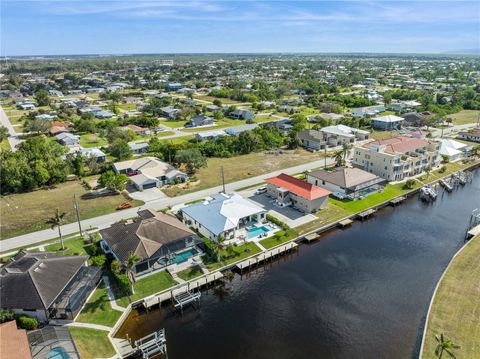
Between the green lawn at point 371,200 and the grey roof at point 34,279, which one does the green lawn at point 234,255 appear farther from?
the green lawn at point 371,200

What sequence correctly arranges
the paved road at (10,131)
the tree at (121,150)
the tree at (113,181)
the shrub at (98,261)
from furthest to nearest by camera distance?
the paved road at (10,131) < the tree at (121,150) < the tree at (113,181) < the shrub at (98,261)

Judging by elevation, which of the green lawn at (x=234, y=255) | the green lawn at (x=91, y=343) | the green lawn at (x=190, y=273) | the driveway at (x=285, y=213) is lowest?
the green lawn at (x=91, y=343)

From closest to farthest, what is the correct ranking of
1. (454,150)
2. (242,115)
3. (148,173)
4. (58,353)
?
(58,353), (148,173), (454,150), (242,115)

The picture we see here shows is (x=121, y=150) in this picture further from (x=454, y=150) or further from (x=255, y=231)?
(x=454, y=150)

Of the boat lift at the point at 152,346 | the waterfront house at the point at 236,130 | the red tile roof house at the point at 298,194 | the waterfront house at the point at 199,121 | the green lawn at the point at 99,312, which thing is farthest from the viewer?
the waterfront house at the point at 199,121

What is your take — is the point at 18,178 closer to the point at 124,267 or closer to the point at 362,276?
the point at 124,267

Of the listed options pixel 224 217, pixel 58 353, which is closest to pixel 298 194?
pixel 224 217

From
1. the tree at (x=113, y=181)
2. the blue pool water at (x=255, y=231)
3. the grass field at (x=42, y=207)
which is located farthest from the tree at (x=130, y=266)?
the tree at (x=113, y=181)
